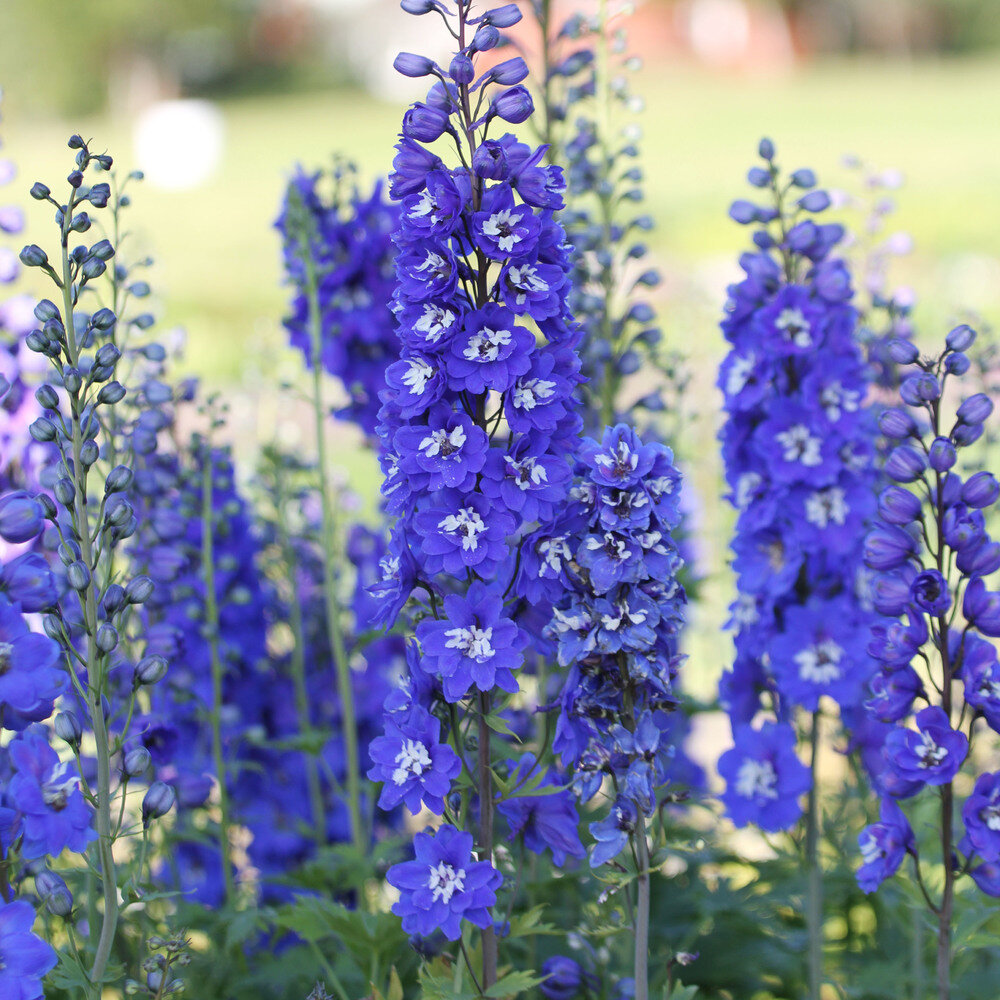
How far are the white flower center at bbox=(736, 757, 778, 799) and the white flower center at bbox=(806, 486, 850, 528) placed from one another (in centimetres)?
68

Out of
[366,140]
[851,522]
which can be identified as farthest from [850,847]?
[366,140]

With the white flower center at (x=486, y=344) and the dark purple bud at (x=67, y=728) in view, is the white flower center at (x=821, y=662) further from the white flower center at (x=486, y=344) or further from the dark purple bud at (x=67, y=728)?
the dark purple bud at (x=67, y=728)

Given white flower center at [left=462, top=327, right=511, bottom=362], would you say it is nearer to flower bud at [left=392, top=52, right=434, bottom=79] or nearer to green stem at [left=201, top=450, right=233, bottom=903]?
flower bud at [left=392, top=52, right=434, bottom=79]

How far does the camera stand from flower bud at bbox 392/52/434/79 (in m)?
2.46

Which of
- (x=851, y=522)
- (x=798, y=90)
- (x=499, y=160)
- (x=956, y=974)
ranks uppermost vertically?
(x=798, y=90)

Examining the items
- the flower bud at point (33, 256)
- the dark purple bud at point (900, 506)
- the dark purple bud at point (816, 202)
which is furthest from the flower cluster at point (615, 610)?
the dark purple bud at point (816, 202)

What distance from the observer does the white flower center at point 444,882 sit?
94.6 inches

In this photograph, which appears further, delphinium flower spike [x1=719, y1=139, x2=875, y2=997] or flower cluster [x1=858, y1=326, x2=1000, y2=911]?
delphinium flower spike [x1=719, y1=139, x2=875, y2=997]

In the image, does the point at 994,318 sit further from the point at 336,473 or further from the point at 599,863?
the point at 599,863

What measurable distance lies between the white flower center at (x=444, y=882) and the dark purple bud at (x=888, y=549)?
3.70ft

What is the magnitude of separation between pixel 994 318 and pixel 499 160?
12662mm

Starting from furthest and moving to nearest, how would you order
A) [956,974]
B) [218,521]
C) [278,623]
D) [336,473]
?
[336,473] < [278,623] < [218,521] < [956,974]

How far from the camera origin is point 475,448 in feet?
7.77

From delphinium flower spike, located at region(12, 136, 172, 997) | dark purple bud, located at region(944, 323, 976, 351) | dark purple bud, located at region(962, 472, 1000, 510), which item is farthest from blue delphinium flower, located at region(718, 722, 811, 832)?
delphinium flower spike, located at region(12, 136, 172, 997)
